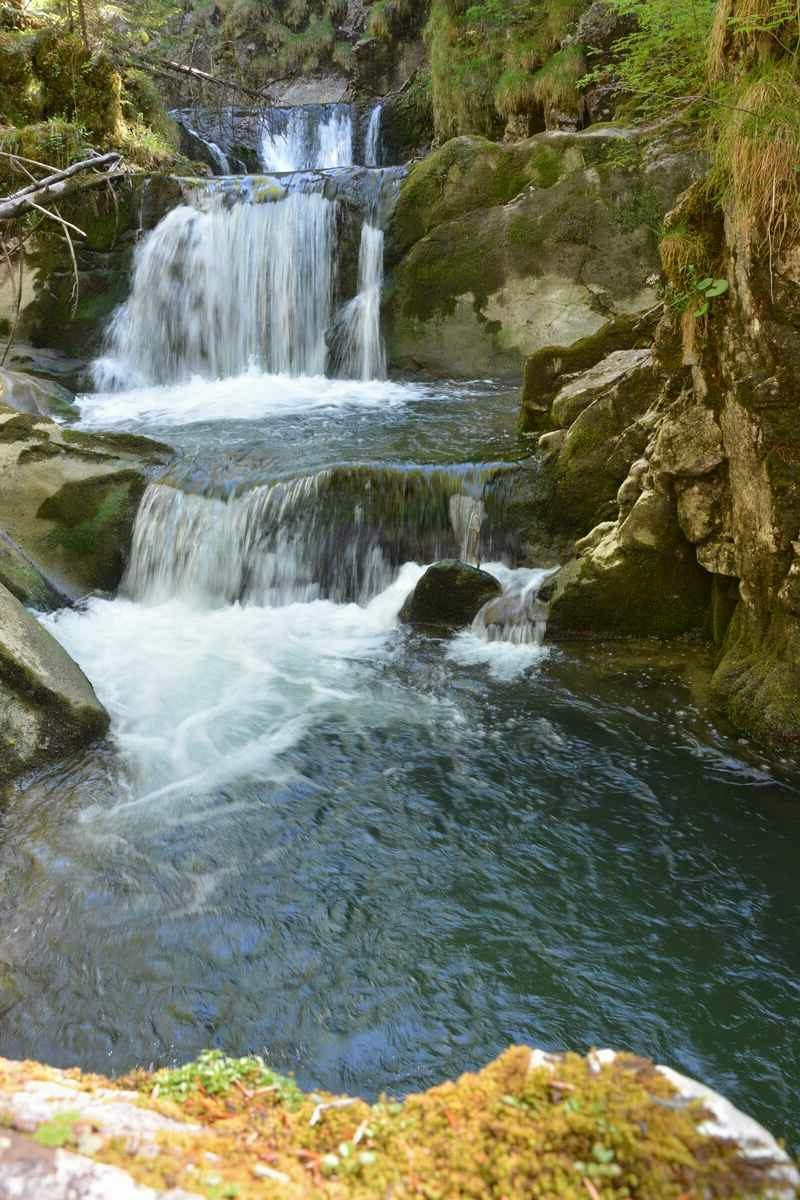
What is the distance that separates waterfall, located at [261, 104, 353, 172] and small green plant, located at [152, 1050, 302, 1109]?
71.7 feet

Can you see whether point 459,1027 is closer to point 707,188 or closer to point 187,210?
point 707,188

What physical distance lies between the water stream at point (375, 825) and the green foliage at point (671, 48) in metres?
3.16

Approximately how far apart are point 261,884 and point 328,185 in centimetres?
1277

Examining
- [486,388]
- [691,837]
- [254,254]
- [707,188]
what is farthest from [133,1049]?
[254,254]

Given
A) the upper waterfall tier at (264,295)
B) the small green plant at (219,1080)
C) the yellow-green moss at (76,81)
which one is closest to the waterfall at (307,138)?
the yellow-green moss at (76,81)

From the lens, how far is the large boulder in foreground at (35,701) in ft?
15.6

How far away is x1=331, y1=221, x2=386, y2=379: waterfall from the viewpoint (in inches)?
517

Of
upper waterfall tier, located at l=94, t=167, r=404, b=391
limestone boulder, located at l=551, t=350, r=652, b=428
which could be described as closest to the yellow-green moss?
upper waterfall tier, located at l=94, t=167, r=404, b=391

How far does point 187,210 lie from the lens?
544 inches

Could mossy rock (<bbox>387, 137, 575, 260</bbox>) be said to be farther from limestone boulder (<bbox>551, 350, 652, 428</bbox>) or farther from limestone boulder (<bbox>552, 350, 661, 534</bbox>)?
limestone boulder (<bbox>552, 350, 661, 534</bbox>)

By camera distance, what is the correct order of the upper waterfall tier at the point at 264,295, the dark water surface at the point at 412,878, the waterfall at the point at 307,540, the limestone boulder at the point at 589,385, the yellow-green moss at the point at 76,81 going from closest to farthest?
1. the dark water surface at the point at 412,878
2. the limestone boulder at the point at 589,385
3. the waterfall at the point at 307,540
4. the upper waterfall tier at the point at 264,295
5. the yellow-green moss at the point at 76,81

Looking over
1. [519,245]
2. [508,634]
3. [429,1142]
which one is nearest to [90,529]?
[508,634]

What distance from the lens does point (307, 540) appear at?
301 inches

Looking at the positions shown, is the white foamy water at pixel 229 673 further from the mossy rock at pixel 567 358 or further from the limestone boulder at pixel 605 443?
the mossy rock at pixel 567 358
